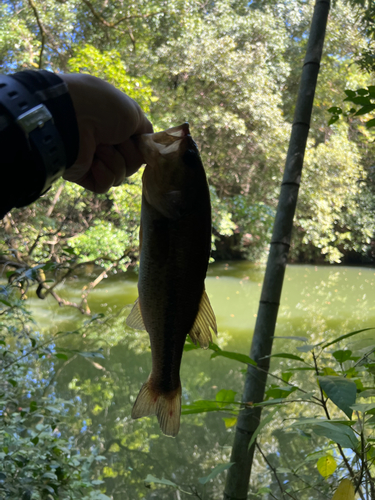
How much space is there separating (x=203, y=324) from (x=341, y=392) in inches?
11.8

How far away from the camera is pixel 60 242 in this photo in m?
6.93

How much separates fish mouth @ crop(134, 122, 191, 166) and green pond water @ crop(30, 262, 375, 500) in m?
0.44

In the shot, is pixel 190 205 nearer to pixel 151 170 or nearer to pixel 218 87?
pixel 151 170

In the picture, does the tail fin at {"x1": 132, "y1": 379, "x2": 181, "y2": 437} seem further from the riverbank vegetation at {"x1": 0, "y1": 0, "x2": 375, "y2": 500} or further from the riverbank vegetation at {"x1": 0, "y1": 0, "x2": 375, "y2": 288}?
the riverbank vegetation at {"x1": 0, "y1": 0, "x2": 375, "y2": 288}

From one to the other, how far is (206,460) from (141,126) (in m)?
3.19

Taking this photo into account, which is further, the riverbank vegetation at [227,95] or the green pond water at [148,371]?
the riverbank vegetation at [227,95]

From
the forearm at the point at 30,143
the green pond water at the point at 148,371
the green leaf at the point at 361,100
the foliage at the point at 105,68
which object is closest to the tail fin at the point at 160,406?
the green pond water at the point at 148,371

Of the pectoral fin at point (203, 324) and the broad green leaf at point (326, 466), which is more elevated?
the pectoral fin at point (203, 324)

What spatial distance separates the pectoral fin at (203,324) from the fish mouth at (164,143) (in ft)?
0.93

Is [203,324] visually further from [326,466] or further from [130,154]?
[326,466]

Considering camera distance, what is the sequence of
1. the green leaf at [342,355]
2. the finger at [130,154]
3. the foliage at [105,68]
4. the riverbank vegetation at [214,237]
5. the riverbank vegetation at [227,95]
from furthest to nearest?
1. the riverbank vegetation at [227,95]
2. the foliage at [105,68]
3. the riverbank vegetation at [214,237]
4. the green leaf at [342,355]
5. the finger at [130,154]

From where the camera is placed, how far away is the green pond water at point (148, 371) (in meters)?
3.25

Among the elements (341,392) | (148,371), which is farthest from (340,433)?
(148,371)

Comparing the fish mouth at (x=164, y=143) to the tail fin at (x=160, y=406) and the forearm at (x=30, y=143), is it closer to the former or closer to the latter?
the forearm at (x=30, y=143)
